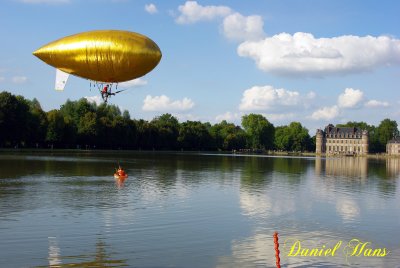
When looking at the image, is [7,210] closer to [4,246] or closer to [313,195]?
[4,246]

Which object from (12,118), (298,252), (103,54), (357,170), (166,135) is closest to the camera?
(298,252)

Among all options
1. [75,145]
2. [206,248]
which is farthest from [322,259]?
[75,145]

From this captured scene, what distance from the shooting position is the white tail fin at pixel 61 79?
1143 inches

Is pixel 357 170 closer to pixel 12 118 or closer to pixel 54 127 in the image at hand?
pixel 12 118

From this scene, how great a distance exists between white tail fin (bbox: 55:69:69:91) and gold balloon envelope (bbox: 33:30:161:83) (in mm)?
389

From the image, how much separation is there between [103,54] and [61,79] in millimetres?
3999

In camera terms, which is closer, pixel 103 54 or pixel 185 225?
pixel 185 225

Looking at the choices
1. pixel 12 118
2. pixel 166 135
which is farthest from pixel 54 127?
pixel 166 135

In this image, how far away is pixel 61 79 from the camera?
29109 mm

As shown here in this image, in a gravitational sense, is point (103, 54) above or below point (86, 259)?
above
